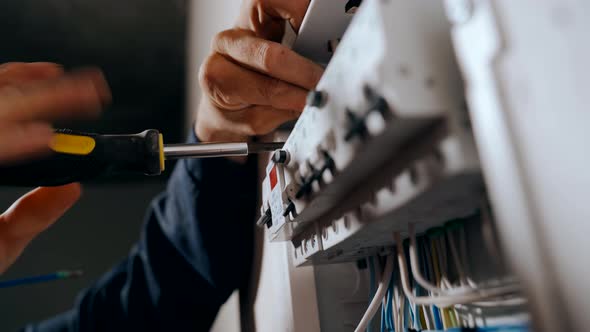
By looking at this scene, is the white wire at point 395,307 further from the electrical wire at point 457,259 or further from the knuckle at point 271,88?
the knuckle at point 271,88

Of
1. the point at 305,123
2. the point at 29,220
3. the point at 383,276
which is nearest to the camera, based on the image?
the point at 305,123

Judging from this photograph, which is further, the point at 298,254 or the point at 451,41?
the point at 298,254

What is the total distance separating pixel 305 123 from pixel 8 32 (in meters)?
1.82

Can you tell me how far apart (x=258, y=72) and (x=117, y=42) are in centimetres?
147

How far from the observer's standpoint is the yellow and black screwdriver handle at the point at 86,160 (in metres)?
0.40

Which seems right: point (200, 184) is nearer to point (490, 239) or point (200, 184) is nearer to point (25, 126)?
point (25, 126)

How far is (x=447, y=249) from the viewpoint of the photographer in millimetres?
373

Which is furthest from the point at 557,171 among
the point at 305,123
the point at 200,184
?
the point at 200,184

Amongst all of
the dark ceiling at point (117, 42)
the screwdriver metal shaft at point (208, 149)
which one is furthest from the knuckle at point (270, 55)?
the dark ceiling at point (117, 42)

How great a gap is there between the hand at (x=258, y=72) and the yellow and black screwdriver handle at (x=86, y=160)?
0.17 m

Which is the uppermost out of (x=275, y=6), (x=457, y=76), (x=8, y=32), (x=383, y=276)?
(x=8, y=32)

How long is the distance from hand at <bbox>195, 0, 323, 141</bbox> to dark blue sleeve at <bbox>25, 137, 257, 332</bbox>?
211 mm

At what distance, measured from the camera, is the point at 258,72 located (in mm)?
575

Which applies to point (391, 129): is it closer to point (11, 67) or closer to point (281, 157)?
point (281, 157)
